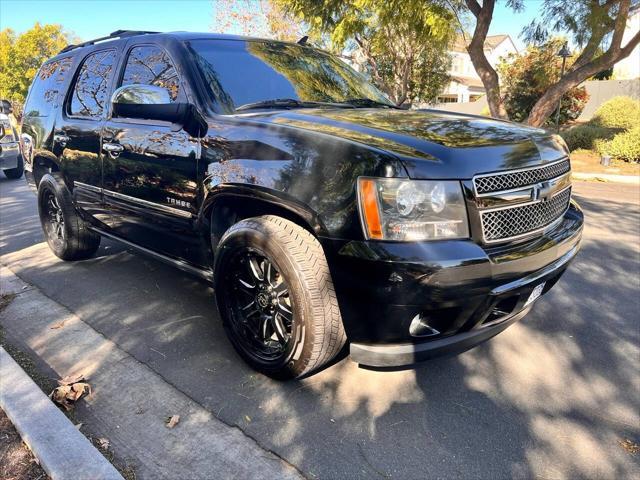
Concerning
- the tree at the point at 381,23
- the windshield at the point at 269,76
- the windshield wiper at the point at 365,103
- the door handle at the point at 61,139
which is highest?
the tree at the point at 381,23

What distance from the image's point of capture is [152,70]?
3.39 m

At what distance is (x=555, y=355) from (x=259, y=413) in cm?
189

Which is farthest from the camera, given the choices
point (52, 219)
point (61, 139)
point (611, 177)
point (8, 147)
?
point (611, 177)

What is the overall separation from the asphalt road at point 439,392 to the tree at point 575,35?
9.17m

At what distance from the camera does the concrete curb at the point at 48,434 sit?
2012mm

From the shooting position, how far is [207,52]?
3246mm

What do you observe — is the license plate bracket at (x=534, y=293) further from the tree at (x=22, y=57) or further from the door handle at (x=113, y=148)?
the tree at (x=22, y=57)

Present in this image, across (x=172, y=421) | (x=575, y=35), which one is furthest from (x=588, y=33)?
(x=172, y=421)

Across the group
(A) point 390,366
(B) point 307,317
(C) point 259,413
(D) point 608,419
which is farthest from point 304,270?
(D) point 608,419

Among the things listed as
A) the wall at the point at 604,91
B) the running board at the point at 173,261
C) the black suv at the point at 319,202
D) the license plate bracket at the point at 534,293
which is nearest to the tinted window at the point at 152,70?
the black suv at the point at 319,202

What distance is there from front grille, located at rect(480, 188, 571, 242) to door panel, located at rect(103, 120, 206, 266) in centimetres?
169

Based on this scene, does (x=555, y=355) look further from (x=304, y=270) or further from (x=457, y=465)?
(x=304, y=270)

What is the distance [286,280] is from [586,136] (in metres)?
16.0

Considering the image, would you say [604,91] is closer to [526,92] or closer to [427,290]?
[526,92]
